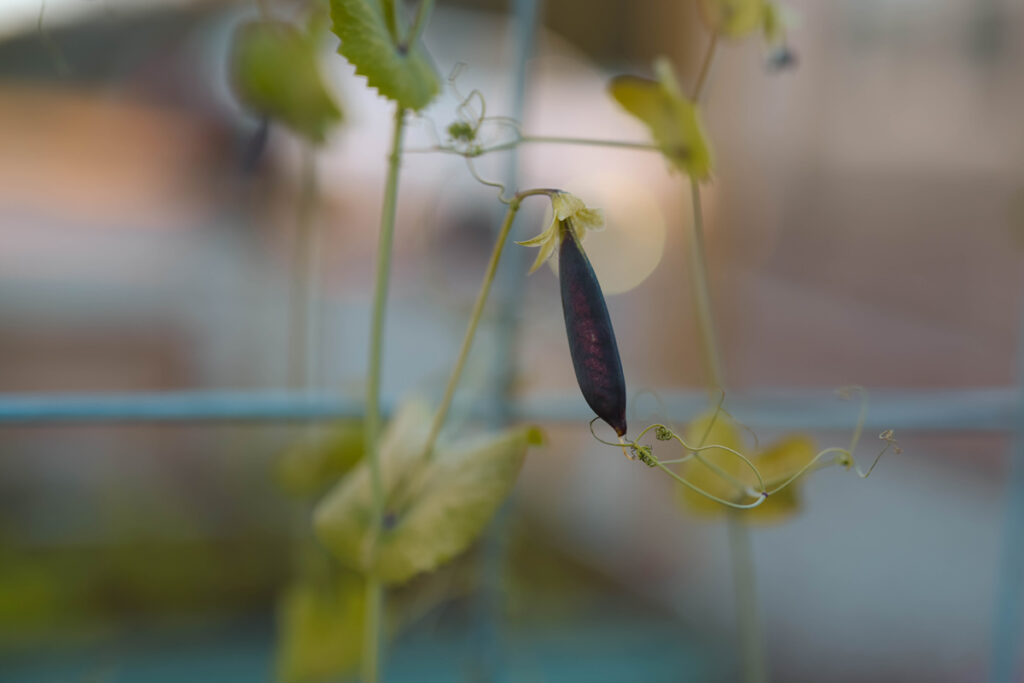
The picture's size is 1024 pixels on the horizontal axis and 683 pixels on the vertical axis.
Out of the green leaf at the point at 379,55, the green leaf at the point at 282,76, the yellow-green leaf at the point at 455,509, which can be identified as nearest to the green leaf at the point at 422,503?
the yellow-green leaf at the point at 455,509

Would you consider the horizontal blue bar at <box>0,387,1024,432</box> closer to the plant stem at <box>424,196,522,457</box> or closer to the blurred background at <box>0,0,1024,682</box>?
the plant stem at <box>424,196,522,457</box>

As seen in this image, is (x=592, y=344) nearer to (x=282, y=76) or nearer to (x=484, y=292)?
(x=484, y=292)

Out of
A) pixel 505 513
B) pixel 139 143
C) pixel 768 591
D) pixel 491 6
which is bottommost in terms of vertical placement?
pixel 768 591

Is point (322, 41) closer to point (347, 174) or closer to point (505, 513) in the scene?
point (505, 513)

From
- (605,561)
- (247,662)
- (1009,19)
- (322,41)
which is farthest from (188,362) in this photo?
(1009,19)

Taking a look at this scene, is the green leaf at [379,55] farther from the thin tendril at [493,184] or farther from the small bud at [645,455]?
the small bud at [645,455]
